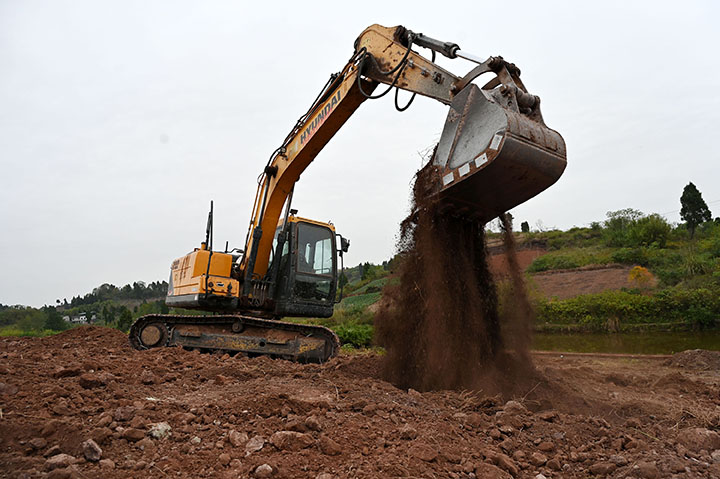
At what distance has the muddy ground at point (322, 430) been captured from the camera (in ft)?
8.41

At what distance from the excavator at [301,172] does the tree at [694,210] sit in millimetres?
25921

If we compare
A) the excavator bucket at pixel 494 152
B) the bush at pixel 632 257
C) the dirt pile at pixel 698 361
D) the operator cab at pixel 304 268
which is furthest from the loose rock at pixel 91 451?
the bush at pixel 632 257

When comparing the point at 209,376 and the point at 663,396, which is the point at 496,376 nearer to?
the point at 663,396

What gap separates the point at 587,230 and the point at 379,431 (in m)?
32.7

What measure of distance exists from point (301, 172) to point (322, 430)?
5020mm

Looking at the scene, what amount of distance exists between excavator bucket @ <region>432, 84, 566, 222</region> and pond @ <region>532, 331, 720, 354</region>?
9.14 m

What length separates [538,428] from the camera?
3.45 metres

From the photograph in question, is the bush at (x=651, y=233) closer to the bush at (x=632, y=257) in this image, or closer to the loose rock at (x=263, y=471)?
the bush at (x=632, y=257)

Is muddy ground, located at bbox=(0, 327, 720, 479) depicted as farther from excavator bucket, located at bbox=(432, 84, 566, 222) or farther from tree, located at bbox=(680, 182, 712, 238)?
tree, located at bbox=(680, 182, 712, 238)

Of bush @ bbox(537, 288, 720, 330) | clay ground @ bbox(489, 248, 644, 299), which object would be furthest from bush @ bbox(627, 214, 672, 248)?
bush @ bbox(537, 288, 720, 330)

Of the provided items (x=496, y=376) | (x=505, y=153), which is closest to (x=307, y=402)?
(x=496, y=376)

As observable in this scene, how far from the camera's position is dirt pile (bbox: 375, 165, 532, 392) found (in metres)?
4.72

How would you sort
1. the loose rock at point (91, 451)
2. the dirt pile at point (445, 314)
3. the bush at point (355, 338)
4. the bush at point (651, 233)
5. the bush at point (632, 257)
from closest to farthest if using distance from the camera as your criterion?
the loose rock at point (91, 451), the dirt pile at point (445, 314), the bush at point (355, 338), the bush at point (632, 257), the bush at point (651, 233)

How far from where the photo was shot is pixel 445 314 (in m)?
4.76
